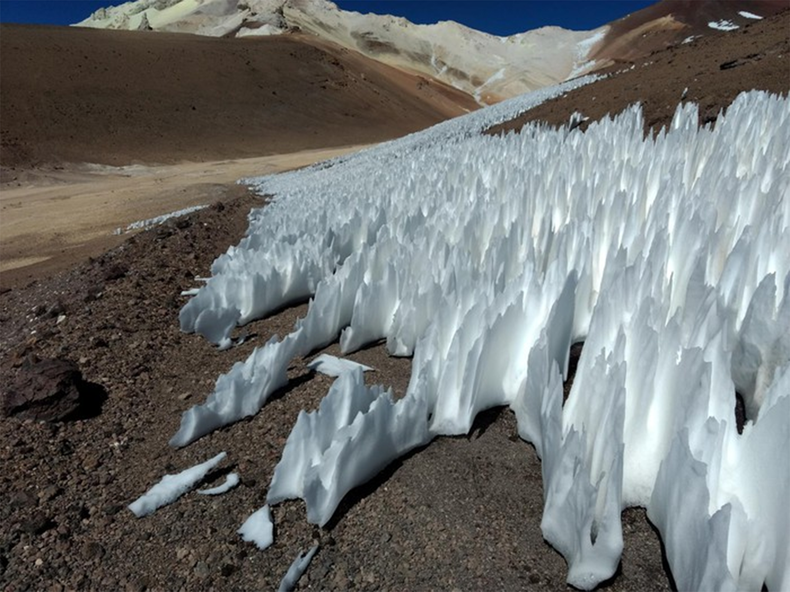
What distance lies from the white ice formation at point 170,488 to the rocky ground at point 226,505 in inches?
0.8

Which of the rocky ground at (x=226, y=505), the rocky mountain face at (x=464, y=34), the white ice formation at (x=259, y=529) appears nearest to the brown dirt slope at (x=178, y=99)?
the rocky mountain face at (x=464, y=34)

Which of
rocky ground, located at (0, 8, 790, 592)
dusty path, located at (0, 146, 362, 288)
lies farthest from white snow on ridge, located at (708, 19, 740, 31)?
rocky ground, located at (0, 8, 790, 592)

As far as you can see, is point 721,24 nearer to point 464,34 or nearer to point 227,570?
point 464,34

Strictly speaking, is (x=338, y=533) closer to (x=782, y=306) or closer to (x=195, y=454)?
(x=195, y=454)

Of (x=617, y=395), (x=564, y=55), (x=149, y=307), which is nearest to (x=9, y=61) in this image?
(x=149, y=307)

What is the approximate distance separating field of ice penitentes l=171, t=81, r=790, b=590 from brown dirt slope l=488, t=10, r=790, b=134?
3.15m

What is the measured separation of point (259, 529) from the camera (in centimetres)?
105

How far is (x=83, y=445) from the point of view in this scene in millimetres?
1440

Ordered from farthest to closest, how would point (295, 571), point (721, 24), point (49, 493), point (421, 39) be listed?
point (421, 39) < point (721, 24) < point (49, 493) < point (295, 571)

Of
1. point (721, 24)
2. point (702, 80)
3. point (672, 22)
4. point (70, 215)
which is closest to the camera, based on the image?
point (702, 80)

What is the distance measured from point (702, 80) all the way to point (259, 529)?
6589mm

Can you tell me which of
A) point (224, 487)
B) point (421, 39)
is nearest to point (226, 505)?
point (224, 487)

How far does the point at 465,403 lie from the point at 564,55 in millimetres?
65162

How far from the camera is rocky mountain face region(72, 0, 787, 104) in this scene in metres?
50.1
